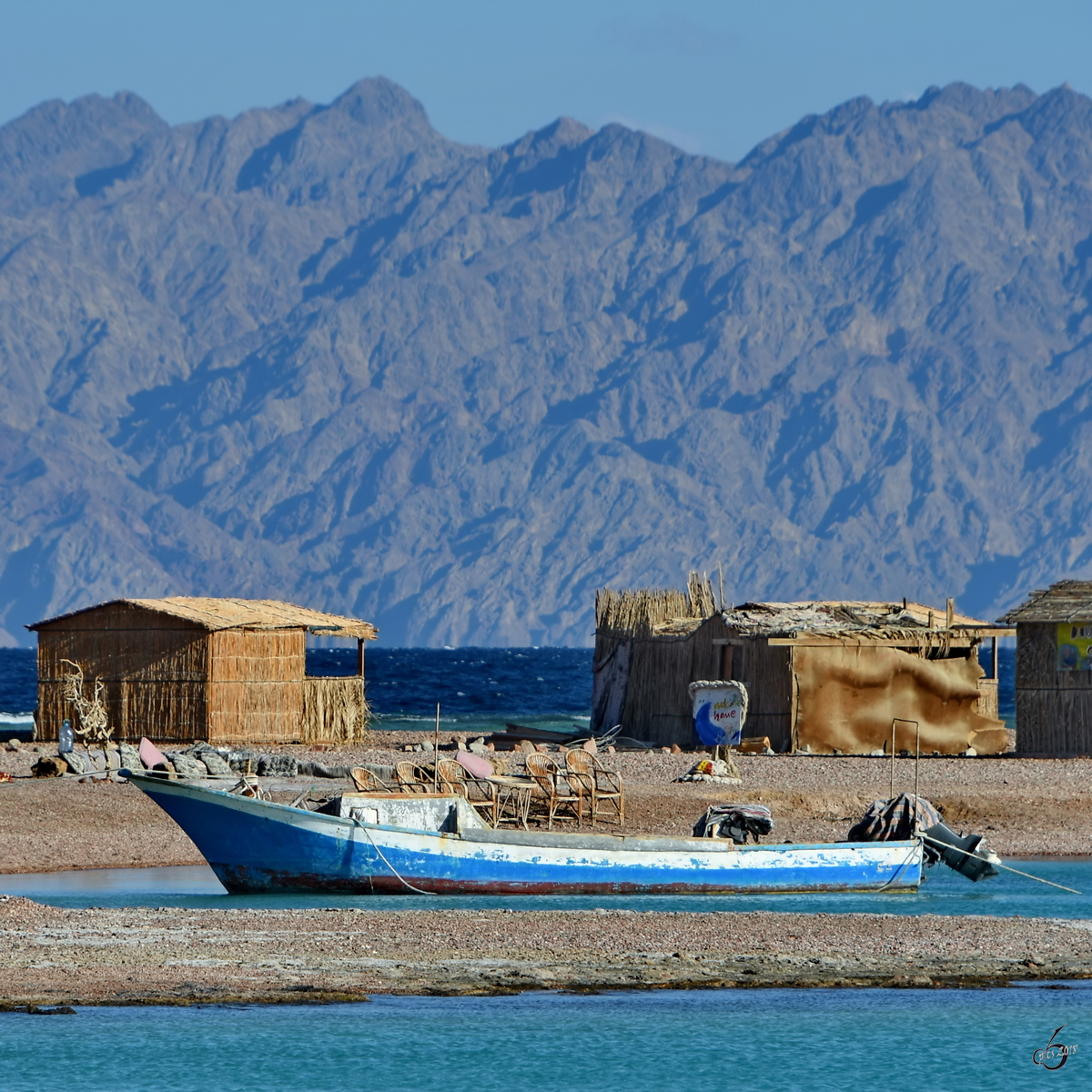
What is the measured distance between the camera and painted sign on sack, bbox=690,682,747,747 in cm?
3947

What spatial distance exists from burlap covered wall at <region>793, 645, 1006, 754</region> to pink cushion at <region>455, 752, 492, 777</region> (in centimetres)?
1415

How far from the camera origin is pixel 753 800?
102ft

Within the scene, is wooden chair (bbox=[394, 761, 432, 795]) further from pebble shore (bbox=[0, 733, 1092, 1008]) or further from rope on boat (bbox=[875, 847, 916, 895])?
rope on boat (bbox=[875, 847, 916, 895])

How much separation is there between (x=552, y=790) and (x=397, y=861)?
322 cm

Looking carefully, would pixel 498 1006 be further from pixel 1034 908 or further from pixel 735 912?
pixel 1034 908

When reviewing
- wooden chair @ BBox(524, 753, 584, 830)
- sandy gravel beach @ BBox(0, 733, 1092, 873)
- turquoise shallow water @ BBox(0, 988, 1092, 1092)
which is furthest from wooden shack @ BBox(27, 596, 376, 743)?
turquoise shallow water @ BBox(0, 988, 1092, 1092)

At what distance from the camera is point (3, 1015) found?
15.8 metres

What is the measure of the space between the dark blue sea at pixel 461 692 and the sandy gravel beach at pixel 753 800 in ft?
88.4

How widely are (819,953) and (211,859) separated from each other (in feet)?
25.7

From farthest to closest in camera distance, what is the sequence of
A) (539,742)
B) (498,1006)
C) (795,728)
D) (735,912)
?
(539,742) < (795,728) < (735,912) < (498,1006)

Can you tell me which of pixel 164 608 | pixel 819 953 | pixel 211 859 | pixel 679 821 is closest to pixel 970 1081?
pixel 819 953
